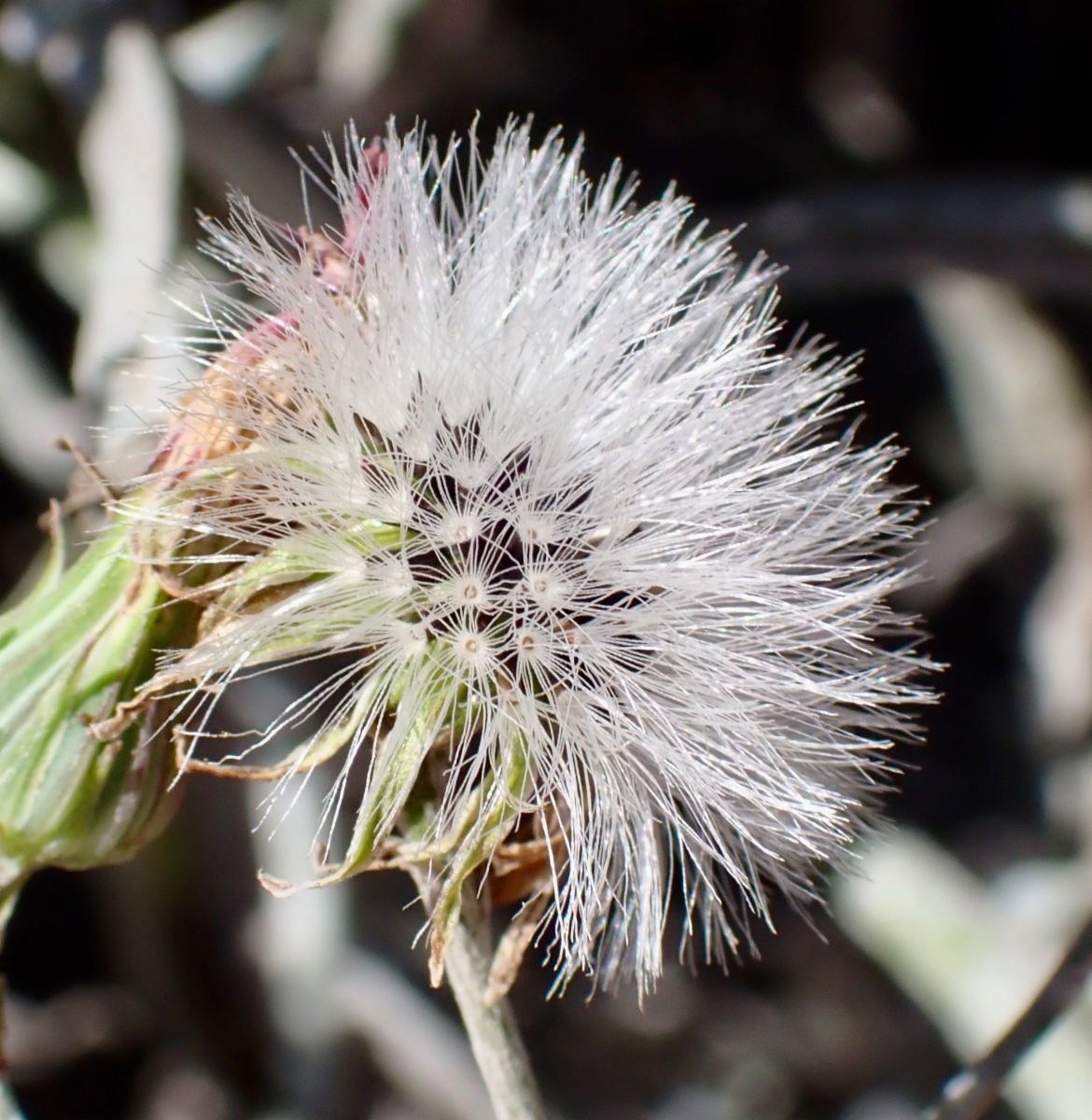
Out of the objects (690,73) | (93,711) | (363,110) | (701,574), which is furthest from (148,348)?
(690,73)

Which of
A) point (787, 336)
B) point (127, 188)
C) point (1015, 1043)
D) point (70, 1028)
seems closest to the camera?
point (1015, 1043)

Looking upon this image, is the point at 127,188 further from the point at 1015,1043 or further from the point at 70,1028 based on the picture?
the point at 70,1028

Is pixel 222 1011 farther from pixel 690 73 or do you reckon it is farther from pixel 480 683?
pixel 690 73

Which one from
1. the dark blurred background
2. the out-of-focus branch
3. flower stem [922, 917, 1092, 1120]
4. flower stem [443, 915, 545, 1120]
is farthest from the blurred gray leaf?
the out-of-focus branch

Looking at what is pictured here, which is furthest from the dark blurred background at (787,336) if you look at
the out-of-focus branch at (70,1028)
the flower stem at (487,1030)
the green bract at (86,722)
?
the flower stem at (487,1030)

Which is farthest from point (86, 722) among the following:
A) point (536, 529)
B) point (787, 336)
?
point (787, 336)

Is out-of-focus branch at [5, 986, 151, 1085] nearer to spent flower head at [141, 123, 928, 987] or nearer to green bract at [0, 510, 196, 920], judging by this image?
green bract at [0, 510, 196, 920]
